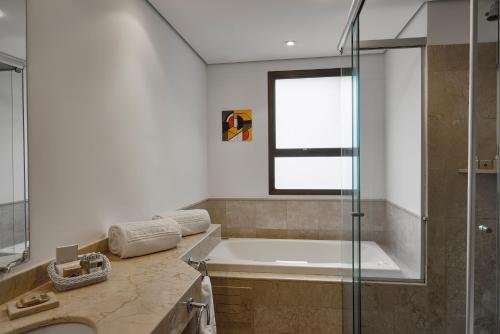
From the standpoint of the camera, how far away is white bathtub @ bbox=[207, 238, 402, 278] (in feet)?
7.06

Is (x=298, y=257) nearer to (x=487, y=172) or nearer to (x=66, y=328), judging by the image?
(x=487, y=172)

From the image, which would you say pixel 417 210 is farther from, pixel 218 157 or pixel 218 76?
pixel 218 76

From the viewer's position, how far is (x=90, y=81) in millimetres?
1563

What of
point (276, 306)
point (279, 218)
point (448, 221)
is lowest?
point (276, 306)

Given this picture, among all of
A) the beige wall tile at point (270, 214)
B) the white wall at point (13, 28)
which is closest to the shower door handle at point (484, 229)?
the white wall at point (13, 28)

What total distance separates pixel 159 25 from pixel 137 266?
1.79 m

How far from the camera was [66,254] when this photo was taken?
1296 millimetres

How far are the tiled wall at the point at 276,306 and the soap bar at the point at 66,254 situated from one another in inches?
46.1

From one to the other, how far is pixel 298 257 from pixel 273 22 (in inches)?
90.5

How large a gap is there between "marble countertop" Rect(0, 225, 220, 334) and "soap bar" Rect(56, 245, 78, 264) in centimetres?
10

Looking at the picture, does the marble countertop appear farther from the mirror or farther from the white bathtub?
the white bathtub

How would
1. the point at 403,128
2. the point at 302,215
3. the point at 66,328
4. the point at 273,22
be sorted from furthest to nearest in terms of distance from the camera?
1. the point at 302,215
2. the point at 273,22
3. the point at 403,128
4. the point at 66,328

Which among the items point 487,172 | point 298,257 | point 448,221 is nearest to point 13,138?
point 487,172

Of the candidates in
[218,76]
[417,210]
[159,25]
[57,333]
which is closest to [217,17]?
[159,25]
